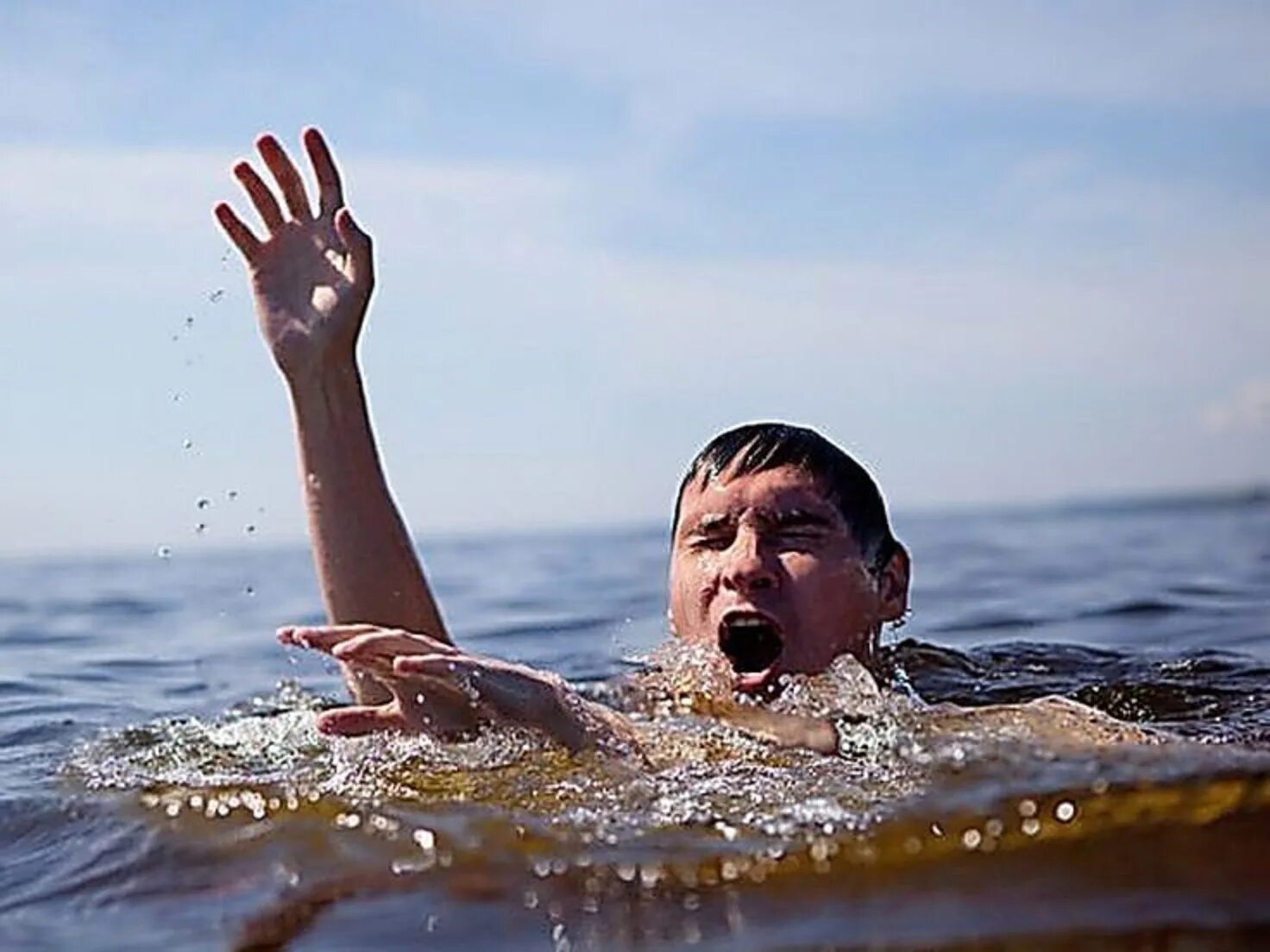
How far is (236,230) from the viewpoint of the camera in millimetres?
4898

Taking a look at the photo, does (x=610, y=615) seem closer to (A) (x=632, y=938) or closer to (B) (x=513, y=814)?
(B) (x=513, y=814)

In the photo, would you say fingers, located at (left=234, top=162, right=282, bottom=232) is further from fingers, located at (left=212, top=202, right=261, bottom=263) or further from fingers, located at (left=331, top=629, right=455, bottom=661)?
fingers, located at (left=331, top=629, right=455, bottom=661)

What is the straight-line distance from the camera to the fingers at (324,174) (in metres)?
4.95

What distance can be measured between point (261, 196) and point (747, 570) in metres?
1.59

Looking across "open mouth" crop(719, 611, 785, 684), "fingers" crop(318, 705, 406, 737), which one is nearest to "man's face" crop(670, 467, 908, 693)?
"open mouth" crop(719, 611, 785, 684)

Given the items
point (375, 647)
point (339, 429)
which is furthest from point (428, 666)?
point (339, 429)

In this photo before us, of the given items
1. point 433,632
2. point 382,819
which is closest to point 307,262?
point 433,632

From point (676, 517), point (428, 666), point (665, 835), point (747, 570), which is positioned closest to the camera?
point (665, 835)

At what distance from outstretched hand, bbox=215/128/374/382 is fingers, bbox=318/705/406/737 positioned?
102 centimetres

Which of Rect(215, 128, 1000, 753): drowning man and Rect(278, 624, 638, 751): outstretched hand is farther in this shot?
Rect(215, 128, 1000, 753): drowning man

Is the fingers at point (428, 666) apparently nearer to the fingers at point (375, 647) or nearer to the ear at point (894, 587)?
the fingers at point (375, 647)

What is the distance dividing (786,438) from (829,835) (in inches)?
84.1

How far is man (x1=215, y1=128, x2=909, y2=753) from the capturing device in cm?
467

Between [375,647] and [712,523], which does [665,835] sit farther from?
[712,523]
